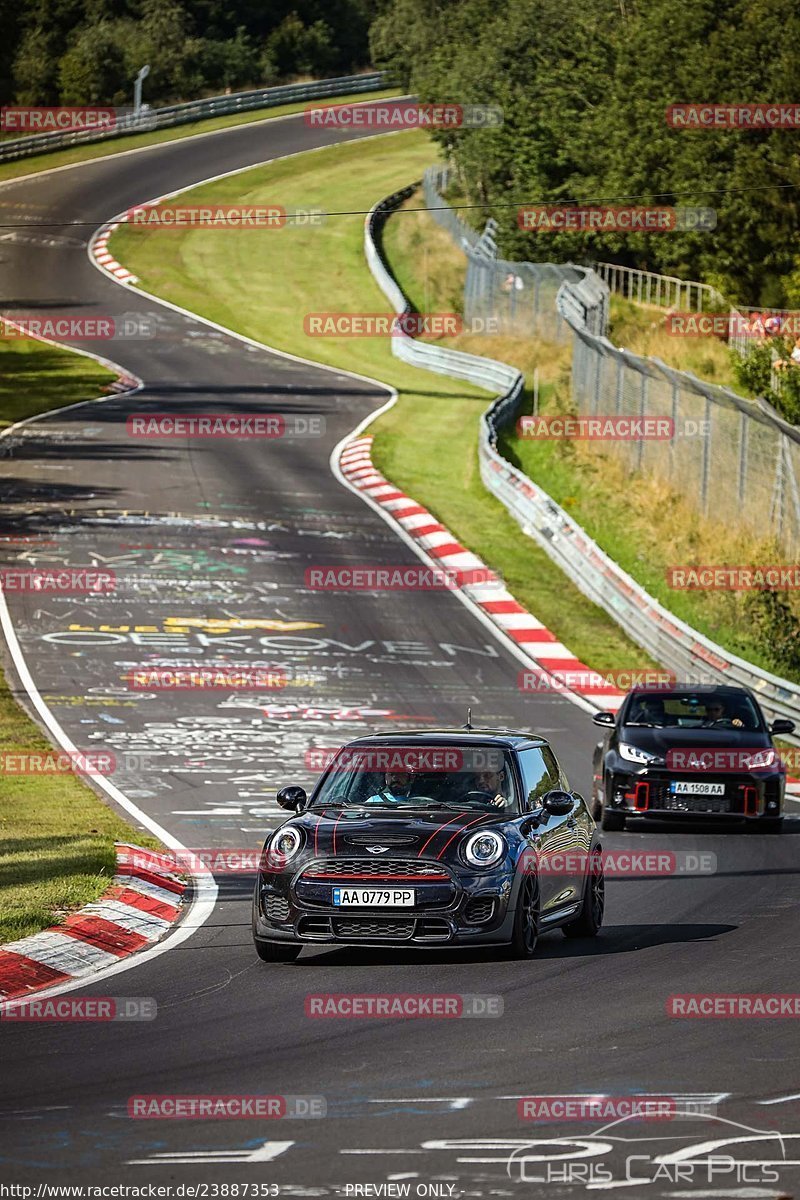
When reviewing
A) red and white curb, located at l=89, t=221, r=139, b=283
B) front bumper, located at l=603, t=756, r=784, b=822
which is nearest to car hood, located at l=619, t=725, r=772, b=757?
front bumper, located at l=603, t=756, r=784, b=822

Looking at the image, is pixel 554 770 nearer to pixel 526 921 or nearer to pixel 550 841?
pixel 550 841

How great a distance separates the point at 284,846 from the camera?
11.9 metres

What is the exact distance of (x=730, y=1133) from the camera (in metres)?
7.43

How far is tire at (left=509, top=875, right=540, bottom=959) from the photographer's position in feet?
38.4

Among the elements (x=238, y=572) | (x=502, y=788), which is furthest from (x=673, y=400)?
(x=502, y=788)

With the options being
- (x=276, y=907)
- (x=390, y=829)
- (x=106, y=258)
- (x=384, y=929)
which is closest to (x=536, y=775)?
(x=390, y=829)

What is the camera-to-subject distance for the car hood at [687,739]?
63.2 feet

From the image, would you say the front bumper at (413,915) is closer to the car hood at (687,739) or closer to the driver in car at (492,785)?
the driver in car at (492,785)

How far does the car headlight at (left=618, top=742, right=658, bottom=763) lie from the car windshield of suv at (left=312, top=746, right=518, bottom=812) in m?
6.47

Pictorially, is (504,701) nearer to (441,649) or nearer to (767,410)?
(441,649)

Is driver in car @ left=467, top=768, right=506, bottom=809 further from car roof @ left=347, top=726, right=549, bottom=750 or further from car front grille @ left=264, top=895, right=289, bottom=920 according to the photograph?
car front grille @ left=264, top=895, right=289, bottom=920

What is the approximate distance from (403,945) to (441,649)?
16.6 metres

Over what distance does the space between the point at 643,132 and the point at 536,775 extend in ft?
153

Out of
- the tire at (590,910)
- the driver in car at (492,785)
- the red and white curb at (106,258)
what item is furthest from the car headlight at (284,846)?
the red and white curb at (106,258)
